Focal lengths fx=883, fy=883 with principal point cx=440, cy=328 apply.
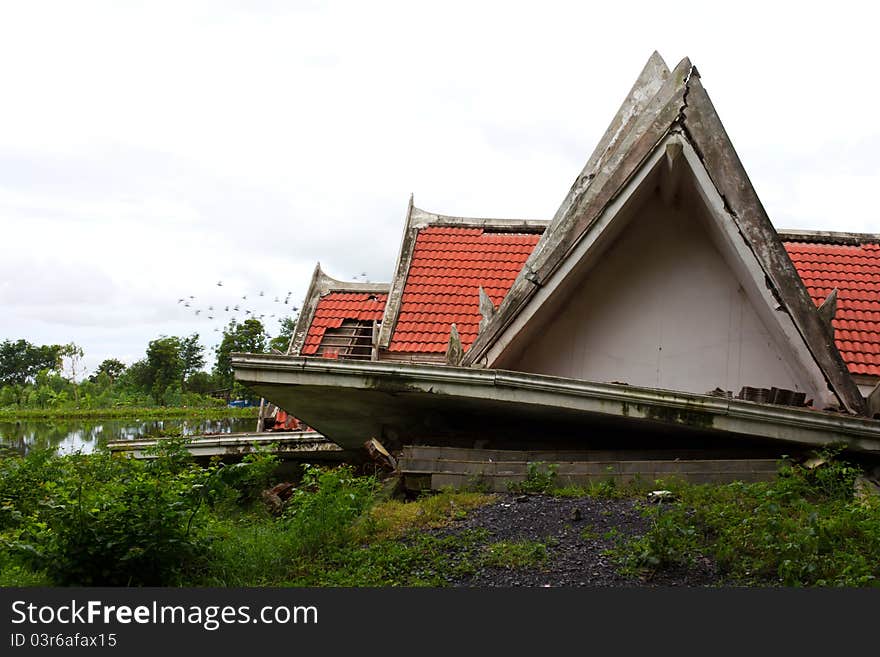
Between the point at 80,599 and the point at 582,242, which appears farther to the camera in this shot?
the point at 582,242

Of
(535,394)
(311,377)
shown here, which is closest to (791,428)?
(535,394)

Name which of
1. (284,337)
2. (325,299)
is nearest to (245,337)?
(284,337)

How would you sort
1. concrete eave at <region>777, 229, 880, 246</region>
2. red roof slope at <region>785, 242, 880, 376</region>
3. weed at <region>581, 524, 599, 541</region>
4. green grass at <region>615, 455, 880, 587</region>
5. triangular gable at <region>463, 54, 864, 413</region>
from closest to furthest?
1. green grass at <region>615, 455, 880, 587</region>
2. weed at <region>581, 524, 599, 541</region>
3. triangular gable at <region>463, 54, 864, 413</region>
4. red roof slope at <region>785, 242, 880, 376</region>
5. concrete eave at <region>777, 229, 880, 246</region>

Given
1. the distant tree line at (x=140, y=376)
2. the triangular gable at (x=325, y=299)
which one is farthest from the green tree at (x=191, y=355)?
the triangular gable at (x=325, y=299)

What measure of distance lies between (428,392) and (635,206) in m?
3.58

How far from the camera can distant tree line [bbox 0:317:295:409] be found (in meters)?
→ 49.6

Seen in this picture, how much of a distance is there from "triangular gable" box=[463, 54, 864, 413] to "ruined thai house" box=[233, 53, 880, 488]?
0.02 meters

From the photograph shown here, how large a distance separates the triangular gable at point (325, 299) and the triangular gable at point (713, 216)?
19.6ft

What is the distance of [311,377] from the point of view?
28.3 ft

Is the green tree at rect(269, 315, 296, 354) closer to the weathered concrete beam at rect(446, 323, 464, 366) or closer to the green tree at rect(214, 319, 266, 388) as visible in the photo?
the green tree at rect(214, 319, 266, 388)

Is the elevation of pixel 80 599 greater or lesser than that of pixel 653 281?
lesser

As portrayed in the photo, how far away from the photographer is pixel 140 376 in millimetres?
59094

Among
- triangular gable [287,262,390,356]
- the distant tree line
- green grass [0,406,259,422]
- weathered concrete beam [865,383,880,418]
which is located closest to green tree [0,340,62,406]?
the distant tree line

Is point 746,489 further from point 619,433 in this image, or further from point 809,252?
point 809,252
